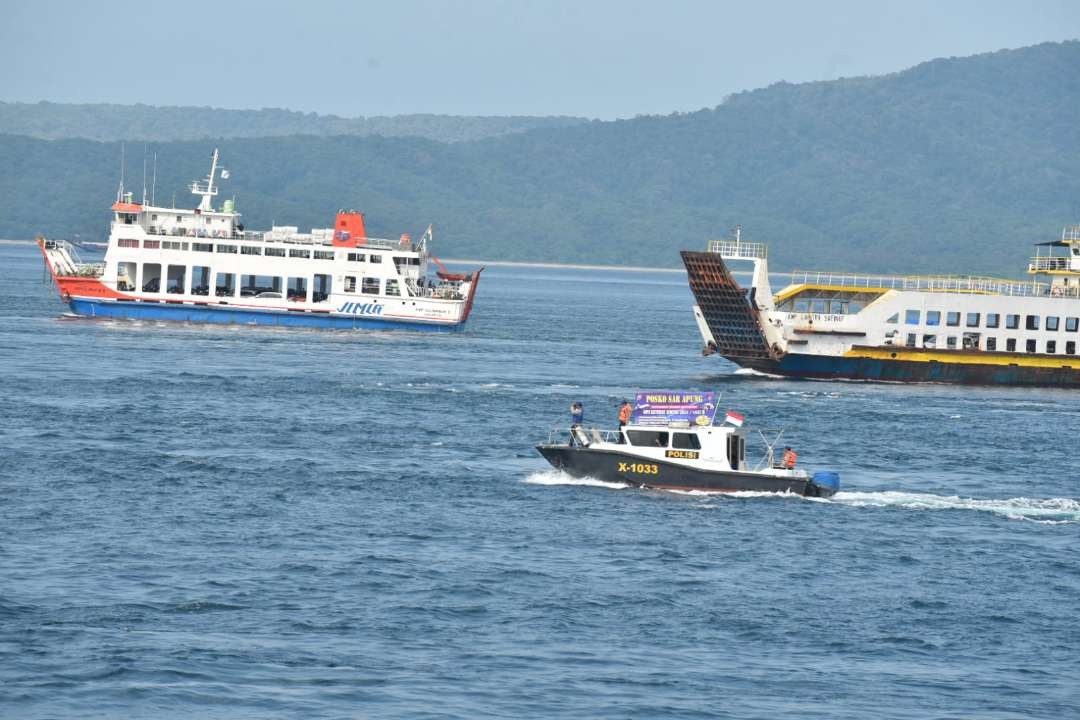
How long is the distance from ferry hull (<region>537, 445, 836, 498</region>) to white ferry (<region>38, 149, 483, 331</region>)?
8155 centimetres

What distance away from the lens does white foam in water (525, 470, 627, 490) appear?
59625 millimetres

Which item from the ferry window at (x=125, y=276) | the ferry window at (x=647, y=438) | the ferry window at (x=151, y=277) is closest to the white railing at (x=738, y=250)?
the ferry window at (x=151, y=277)

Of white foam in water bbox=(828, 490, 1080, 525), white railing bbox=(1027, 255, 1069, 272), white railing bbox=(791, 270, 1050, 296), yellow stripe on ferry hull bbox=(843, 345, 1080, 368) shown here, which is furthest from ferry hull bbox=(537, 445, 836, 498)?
white railing bbox=(1027, 255, 1069, 272)

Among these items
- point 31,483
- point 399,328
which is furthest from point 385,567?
point 399,328

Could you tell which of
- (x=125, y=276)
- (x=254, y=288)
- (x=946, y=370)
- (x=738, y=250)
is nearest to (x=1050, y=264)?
(x=946, y=370)

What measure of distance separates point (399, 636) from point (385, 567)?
6.64 metres

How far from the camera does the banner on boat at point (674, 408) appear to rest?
192 ft

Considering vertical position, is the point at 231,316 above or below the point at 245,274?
below

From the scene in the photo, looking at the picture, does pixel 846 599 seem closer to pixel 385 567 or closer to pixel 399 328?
pixel 385 567

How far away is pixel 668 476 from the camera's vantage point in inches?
2311

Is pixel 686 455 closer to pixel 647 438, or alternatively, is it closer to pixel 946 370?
pixel 647 438

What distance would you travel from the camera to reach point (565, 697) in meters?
36.1

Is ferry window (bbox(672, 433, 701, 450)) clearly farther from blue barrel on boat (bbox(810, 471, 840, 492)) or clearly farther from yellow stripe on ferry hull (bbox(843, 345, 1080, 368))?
yellow stripe on ferry hull (bbox(843, 345, 1080, 368))

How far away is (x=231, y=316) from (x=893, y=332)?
183ft
